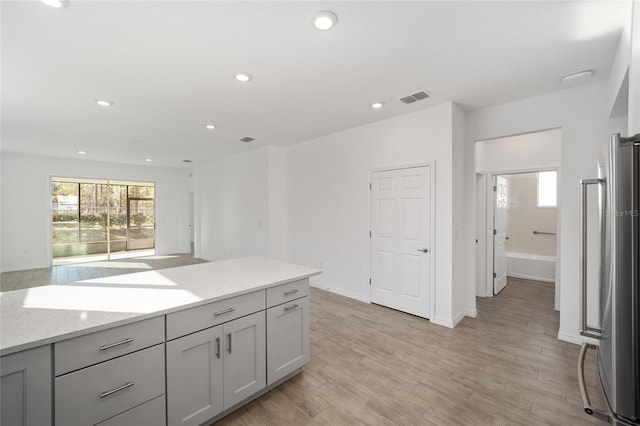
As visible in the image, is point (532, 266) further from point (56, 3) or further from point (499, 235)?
point (56, 3)

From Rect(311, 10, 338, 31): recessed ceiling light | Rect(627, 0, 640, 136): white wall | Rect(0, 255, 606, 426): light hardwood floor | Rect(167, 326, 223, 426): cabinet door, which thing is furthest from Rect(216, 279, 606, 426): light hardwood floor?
Rect(311, 10, 338, 31): recessed ceiling light

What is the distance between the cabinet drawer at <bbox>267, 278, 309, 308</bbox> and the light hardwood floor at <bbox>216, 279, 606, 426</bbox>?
73 cm

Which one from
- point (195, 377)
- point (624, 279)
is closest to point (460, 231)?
point (624, 279)

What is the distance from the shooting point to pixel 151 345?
4.81 ft

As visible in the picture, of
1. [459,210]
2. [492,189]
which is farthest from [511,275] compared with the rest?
[459,210]

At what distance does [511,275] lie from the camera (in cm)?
584

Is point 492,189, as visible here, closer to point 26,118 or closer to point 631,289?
point 631,289

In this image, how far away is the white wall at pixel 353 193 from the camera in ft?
11.0

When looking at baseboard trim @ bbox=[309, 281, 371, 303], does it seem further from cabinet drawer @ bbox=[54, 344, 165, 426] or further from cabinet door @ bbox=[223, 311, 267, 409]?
cabinet drawer @ bbox=[54, 344, 165, 426]

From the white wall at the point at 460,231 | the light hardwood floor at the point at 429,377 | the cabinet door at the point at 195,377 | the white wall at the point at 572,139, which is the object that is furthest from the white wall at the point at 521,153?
the cabinet door at the point at 195,377

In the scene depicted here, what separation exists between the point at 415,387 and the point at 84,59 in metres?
3.98

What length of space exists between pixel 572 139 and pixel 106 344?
435 cm

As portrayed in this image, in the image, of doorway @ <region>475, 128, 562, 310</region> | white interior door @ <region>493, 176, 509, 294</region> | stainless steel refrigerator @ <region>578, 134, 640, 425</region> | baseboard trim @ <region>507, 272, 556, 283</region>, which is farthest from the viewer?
baseboard trim @ <region>507, 272, 556, 283</region>

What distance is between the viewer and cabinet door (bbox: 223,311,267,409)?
1790 millimetres
